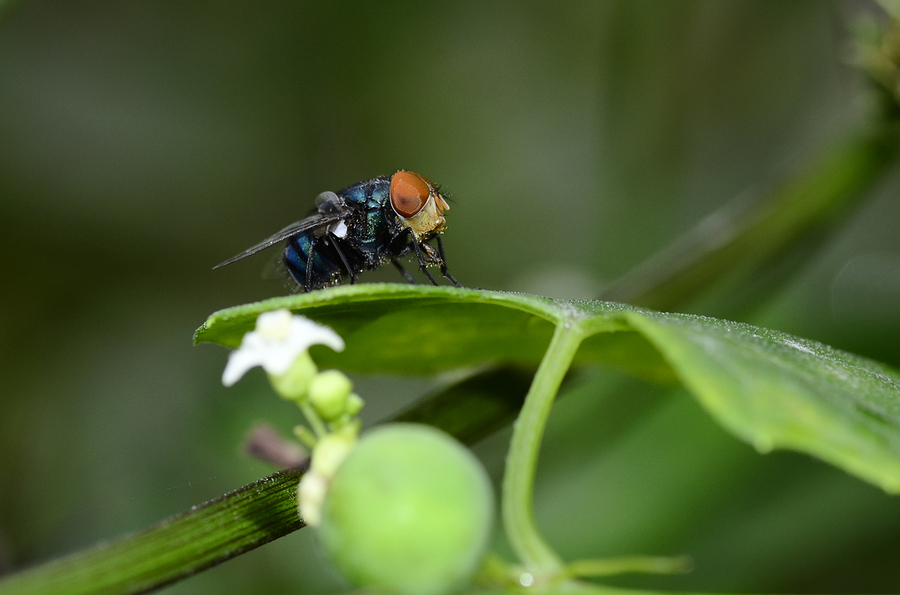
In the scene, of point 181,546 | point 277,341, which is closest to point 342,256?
point 181,546

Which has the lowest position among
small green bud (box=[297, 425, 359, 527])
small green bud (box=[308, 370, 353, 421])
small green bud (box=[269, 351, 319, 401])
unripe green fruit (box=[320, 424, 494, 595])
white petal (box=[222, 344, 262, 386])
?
unripe green fruit (box=[320, 424, 494, 595])

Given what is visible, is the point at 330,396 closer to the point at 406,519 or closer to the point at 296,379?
the point at 296,379

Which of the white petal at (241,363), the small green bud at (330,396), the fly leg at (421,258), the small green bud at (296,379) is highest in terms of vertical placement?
the fly leg at (421,258)

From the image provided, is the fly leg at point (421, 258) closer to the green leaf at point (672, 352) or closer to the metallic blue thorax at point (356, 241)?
the metallic blue thorax at point (356, 241)

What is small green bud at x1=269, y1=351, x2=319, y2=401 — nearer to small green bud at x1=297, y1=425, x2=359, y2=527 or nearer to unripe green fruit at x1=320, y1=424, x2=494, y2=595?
small green bud at x1=297, y1=425, x2=359, y2=527

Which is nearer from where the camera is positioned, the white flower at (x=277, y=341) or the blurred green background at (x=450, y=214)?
the white flower at (x=277, y=341)

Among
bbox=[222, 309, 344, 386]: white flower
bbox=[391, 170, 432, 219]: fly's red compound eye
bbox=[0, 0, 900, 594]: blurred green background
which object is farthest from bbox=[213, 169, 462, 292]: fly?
bbox=[222, 309, 344, 386]: white flower

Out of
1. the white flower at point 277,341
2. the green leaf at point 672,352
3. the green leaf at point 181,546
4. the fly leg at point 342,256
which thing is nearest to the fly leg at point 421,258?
the fly leg at point 342,256
